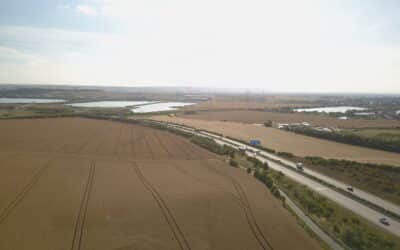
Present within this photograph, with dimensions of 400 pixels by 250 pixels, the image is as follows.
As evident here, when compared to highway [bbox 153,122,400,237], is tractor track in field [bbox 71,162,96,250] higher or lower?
higher

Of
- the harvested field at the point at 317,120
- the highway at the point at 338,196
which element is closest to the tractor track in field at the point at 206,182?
the highway at the point at 338,196

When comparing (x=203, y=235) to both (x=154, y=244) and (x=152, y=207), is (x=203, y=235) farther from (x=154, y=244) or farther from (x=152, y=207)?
(x=152, y=207)

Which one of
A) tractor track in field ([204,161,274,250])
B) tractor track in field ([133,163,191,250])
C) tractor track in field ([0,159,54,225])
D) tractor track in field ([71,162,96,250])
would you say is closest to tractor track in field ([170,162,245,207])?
tractor track in field ([204,161,274,250])

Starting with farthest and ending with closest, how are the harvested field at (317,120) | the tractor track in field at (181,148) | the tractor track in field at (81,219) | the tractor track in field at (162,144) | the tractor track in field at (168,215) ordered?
the harvested field at (317,120) → the tractor track in field at (162,144) → the tractor track in field at (181,148) → the tractor track in field at (168,215) → the tractor track in field at (81,219)

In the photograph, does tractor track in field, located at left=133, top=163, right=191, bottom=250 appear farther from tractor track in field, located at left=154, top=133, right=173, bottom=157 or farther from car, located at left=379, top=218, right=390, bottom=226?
car, located at left=379, top=218, right=390, bottom=226

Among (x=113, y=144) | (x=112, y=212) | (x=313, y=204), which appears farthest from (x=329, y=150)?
(x=112, y=212)

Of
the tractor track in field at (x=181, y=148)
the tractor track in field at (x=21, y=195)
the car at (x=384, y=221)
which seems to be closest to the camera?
the tractor track in field at (x=21, y=195)

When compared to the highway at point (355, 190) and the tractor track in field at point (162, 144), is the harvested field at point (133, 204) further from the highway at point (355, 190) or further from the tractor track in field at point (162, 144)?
the highway at point (355, 190)
